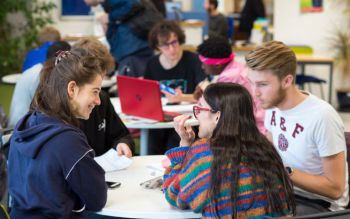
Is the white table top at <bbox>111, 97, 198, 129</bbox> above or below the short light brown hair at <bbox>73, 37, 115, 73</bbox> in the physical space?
below

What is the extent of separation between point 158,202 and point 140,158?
64cm

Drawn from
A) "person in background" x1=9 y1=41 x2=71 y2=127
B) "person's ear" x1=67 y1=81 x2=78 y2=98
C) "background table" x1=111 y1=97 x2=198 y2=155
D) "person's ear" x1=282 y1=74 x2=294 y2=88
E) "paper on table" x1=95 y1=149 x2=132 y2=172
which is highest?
"person's ear" x1=67 y1=81 x2=78 y2=98

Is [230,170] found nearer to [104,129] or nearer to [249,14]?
[104,129]

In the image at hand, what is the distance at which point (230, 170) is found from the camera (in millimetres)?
1642

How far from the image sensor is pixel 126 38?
5133 mm

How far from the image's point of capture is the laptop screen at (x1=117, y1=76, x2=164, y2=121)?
3168mm

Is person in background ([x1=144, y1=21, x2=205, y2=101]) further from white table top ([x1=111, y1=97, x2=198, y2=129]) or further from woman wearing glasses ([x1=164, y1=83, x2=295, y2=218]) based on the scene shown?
woman wearing glasses ([x1=164, y1=83, x2=295, y2=218])

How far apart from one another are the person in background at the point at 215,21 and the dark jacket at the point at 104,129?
19.2ft

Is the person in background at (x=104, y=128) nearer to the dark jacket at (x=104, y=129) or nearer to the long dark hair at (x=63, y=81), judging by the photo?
the dark jacket at (x=104, y=129)

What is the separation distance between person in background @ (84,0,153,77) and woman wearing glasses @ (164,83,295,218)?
3278 mm

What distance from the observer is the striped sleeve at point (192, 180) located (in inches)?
65.7

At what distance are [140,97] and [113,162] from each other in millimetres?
995

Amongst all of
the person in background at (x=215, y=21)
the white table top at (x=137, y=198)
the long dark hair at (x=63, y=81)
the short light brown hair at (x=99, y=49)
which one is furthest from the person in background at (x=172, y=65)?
the person in background at (x=215, y=21)

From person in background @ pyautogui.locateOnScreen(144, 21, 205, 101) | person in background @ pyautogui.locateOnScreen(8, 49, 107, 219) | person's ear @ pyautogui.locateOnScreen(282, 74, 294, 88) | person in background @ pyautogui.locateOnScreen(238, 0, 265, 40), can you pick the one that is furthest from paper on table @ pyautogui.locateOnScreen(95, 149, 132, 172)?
person in background @ pyautogui.locateOnScreen(238, 0, 265, 40)
